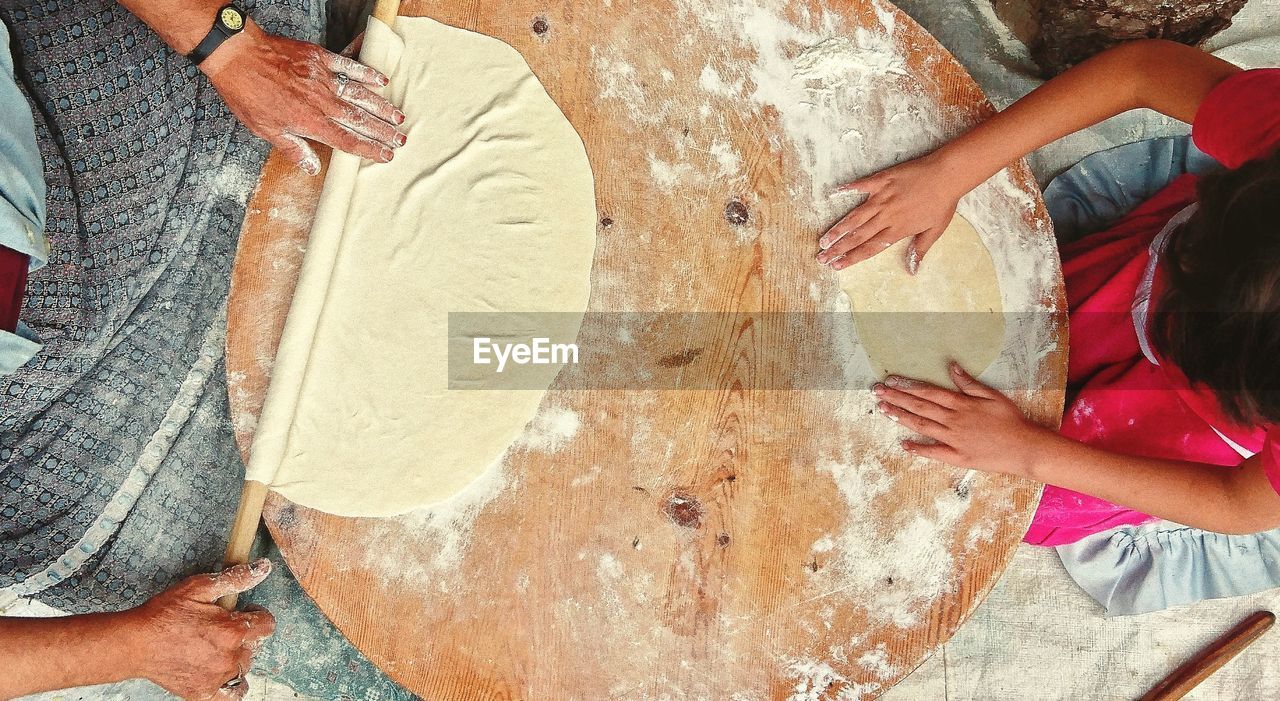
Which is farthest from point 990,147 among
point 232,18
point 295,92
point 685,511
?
point 232,18

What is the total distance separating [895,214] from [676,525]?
64 centimetres

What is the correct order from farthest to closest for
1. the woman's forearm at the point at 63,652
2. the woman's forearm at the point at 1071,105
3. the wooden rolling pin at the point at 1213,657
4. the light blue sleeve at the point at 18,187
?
the wooden rolling pin at the point at 1213,657 < the woman's forearm at the point at 1071,105 < the woman's forearm at the point at 63,652 < the light blue sleeve at the point at 18,187

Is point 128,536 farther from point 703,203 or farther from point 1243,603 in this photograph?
point 1243,603

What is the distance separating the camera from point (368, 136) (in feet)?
3.99

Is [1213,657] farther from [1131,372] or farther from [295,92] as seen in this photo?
[295,92]

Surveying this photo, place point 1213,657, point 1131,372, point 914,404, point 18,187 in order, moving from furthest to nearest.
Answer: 1. point 1213,657
2. point 1131,372
3. point 914,404
4. point 18,187

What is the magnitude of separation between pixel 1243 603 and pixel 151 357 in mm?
2568

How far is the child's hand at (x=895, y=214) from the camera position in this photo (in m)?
1.21

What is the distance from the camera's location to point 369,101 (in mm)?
1204

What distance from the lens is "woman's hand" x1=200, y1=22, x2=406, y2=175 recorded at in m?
1.18

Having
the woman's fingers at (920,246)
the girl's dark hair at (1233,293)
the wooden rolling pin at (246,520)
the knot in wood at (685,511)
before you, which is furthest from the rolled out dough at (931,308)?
the wooden rolling pin at (246,520)

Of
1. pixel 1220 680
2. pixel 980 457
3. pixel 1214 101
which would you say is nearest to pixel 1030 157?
pixel 1214 101

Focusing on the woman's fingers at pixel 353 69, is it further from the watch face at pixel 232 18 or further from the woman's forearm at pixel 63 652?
the woman's forearm at pixel 63 652

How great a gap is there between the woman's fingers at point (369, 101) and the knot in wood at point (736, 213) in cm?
57
